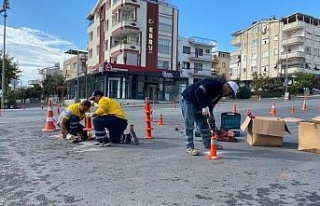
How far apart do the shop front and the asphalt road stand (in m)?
40.3

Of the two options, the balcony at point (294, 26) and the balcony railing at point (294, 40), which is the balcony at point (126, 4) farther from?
the balcony at point (294, 26)

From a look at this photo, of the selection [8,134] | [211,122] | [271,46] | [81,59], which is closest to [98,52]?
[81,59]

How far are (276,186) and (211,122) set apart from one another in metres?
3.03

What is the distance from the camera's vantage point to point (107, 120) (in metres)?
9.07

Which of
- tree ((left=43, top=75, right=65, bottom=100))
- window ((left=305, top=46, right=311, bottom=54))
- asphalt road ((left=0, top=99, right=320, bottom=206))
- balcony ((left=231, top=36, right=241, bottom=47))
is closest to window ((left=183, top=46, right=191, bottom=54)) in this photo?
window ((left=305, top=46, right=311, bottom=54))

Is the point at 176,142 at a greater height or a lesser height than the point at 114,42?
lesser

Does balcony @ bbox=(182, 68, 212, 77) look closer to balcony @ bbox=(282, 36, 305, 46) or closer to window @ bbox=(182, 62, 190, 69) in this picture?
window @ bbox=(182, 62, 190, 69)

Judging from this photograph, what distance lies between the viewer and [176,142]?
32.6 feet

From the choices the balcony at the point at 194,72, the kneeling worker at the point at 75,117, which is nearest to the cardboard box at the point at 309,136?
the kneeling worker at the point at 75,117

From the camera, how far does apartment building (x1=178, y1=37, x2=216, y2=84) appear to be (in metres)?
73.3

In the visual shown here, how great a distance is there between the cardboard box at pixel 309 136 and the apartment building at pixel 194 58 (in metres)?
63.4

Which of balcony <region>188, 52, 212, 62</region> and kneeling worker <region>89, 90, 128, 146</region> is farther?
balcony <region>188, 52, 212, 62</region>

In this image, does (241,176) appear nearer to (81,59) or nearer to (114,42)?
(114,42)

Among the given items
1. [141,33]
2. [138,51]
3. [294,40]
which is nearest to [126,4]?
[141,33]
